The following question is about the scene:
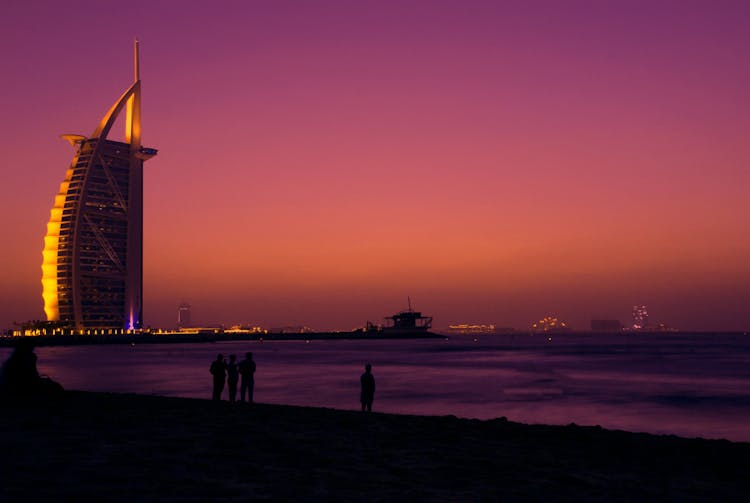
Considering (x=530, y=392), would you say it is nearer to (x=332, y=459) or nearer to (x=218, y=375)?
(x=218, y=375)

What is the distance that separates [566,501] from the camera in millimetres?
12070

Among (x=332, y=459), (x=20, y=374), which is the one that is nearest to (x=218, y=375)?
(x=20, y=374)

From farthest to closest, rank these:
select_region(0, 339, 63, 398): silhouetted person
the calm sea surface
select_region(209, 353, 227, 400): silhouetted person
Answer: the calm sea surface → select_region(209, 353, 227, 400): silhouetted person → select_region(0, 339, 63, 398): silhouetted person

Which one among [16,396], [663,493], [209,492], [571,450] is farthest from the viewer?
[16,396]

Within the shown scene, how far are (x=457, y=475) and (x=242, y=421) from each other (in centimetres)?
842

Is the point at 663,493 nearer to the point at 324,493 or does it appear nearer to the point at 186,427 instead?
the point at 324,493

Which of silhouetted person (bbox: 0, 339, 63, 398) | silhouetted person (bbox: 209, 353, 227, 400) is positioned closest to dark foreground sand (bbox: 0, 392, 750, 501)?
silhouetted person (bbox: 0, 339, 63, 398)

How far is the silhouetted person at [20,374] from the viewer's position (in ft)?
74.3

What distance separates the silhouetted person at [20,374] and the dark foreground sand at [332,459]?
1.18m

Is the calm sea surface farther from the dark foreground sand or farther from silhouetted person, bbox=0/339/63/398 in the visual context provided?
silhouetted person, bbox=0/339/63/398

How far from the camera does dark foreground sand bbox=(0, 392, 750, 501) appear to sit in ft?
39.5

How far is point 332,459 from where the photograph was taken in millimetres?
15031

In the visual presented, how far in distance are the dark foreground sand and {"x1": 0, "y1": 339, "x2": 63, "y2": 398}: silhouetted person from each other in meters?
1.18

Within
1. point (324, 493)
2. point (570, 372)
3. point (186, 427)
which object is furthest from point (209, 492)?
point (570, 372)
